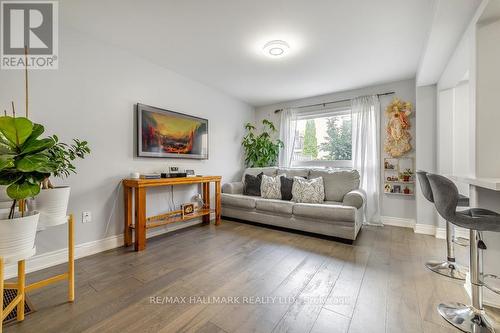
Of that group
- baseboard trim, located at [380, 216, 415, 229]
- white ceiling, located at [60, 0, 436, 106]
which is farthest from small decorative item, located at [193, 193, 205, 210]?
baseboard trim, located at [380, 216, 415, 229]

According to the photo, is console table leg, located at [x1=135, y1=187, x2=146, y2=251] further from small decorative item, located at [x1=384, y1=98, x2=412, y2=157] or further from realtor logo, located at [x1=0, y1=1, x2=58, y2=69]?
small decorative item, located at [x1=384, y1=98, x2=412, y2=157]

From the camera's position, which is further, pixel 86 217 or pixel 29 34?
pixel 86 217

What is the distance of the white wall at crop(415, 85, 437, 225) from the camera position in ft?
10.2

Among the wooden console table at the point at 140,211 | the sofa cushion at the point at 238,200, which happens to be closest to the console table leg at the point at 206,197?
the sofa cushion at the point at 238,200

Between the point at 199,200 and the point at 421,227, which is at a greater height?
the point at 199,200

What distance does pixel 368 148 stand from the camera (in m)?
3.74

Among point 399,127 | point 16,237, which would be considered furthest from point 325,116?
point 16,237

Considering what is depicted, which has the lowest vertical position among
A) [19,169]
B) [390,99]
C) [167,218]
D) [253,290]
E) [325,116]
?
[253,290]

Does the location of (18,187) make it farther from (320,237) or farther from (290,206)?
(320,237)

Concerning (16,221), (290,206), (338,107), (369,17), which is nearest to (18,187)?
(16,221)

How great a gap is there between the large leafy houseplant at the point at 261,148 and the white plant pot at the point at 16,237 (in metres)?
3.59

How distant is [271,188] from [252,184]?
1.39 ft

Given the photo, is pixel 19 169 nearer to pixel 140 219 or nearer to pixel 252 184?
pixel 140 219

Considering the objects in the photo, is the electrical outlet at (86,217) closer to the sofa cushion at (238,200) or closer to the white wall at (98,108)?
the white wall at (98,108)
